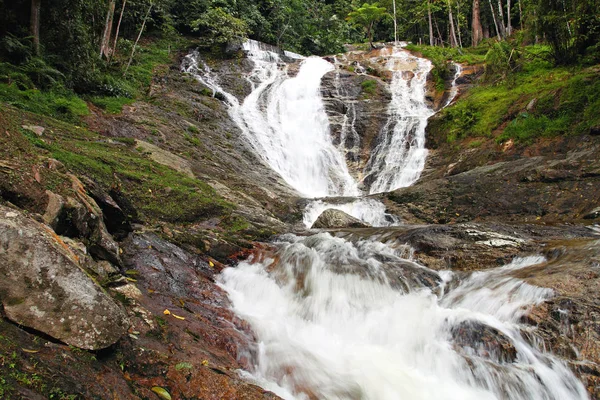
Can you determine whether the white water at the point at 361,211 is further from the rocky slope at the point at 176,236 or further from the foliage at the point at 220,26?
the foliage at the point at 220,26

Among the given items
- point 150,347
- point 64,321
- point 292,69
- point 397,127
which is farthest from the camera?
point 292,69

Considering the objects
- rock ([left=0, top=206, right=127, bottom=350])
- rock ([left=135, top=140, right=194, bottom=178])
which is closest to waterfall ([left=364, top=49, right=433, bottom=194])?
rock ([left=135, top=140, right=194, bottom=178])

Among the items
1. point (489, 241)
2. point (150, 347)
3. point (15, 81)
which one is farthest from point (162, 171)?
point (489, 241)

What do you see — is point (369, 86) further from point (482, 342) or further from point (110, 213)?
point (482, 342)

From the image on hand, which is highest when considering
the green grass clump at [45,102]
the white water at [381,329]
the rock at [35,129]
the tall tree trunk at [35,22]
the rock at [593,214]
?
the tall tree trunk at [35,22]

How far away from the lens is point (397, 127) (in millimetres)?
20000

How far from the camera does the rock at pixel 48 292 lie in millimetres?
2916

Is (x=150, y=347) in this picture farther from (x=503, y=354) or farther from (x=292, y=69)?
(x=292, y=69)

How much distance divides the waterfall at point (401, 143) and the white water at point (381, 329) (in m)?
9.38

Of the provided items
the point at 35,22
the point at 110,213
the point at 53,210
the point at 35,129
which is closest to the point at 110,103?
the point at 35,22

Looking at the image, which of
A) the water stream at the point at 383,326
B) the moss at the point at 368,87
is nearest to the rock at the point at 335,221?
the water stream at the point at 383,326

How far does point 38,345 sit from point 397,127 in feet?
63.6

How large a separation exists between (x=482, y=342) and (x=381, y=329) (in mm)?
1497

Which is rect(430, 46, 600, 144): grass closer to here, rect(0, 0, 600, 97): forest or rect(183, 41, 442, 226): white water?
rect(0, 0, 600, 97): forest
